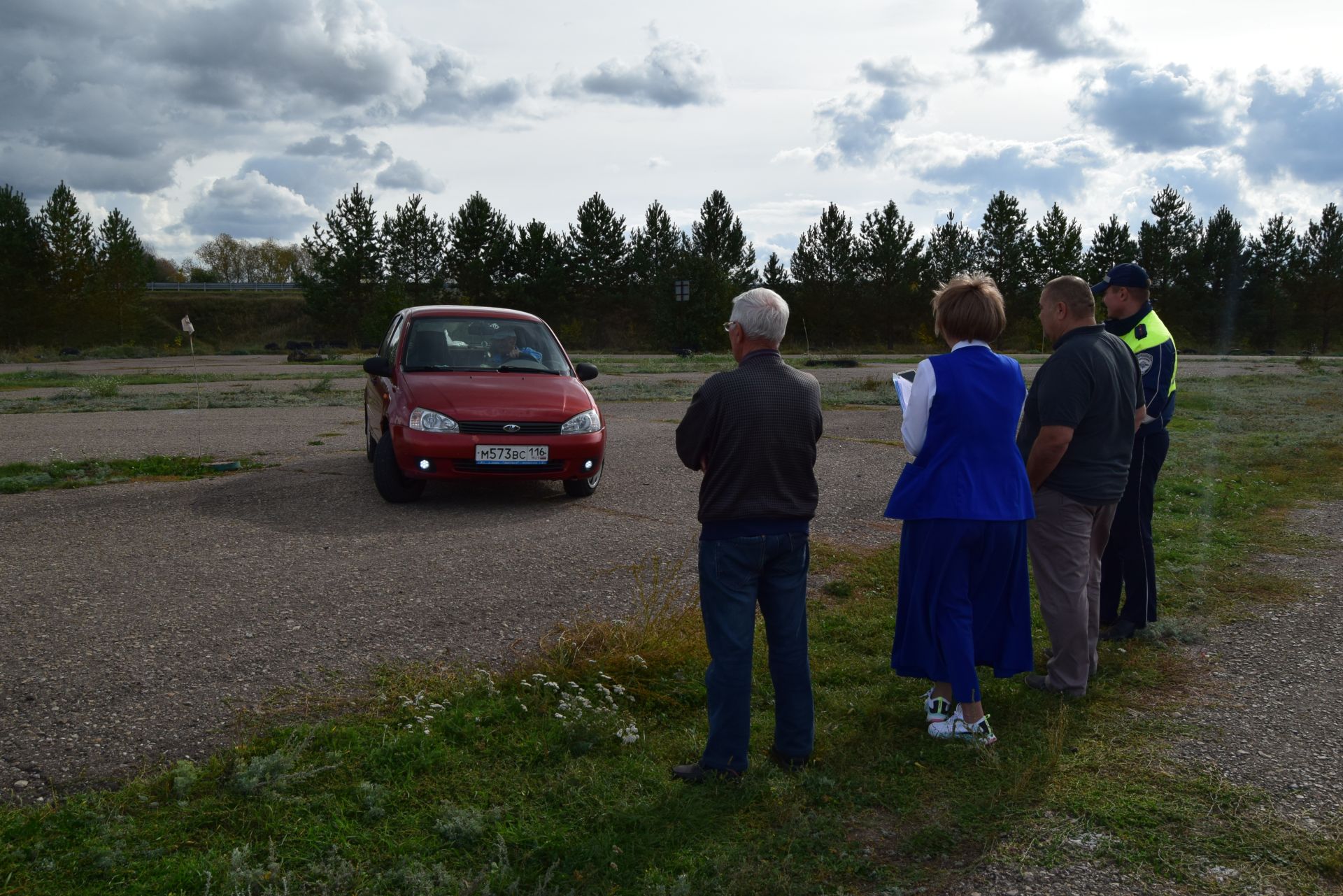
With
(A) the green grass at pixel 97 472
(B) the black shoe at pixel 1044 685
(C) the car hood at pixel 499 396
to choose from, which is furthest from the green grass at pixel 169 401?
(B) the black shoe at pixel 1044 685

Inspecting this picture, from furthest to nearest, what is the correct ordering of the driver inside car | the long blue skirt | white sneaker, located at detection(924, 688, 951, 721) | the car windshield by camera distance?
1. the driver inside car
2. the car windshield
3. white sneaker, located at detection(924, 688, 951, 721)
4. the long blue skirt

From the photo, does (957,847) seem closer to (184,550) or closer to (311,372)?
(184,550)

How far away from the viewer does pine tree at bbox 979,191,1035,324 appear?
68.2 metres

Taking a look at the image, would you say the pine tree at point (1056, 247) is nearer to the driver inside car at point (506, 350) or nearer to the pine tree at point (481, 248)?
the pine tree at point (481, 248)

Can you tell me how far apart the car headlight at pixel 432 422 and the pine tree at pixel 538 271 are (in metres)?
58.3

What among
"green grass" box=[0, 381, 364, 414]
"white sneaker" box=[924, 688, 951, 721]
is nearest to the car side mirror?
"white sneaker" box=[924, 688, 951, 721]

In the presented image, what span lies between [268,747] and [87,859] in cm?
80

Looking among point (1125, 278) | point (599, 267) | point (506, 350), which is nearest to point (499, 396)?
point (506, 350)

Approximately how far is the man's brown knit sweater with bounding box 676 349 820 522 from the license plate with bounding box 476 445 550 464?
5.10m

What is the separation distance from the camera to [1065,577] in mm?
4363

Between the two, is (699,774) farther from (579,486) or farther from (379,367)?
(379,367)

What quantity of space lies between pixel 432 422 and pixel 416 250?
62.9 metres

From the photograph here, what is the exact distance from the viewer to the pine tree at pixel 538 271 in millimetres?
66250

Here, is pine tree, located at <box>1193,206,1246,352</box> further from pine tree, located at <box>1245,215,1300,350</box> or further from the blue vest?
the blue vest
